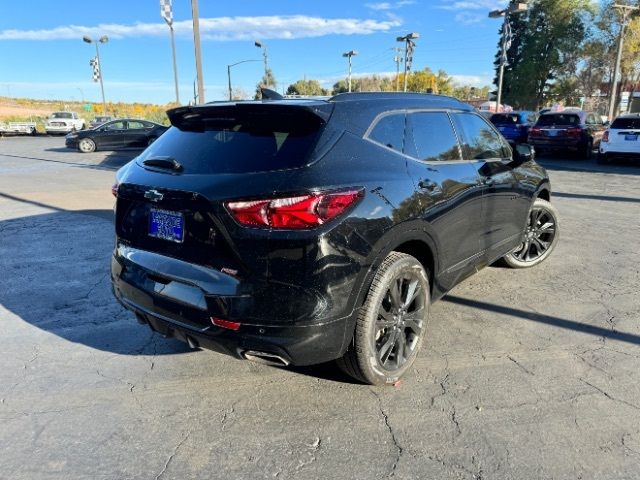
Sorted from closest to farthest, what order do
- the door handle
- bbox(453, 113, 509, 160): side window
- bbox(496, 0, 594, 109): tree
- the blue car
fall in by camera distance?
the door handle < bbox(453, 113, 509, 160): side window < the blue car < bbox(496, 0, 594, 109): tree

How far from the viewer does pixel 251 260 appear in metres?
2.50

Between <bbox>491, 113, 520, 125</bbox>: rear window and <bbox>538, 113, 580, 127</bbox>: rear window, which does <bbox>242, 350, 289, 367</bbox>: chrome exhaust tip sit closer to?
<bbox>538, 113, 580, 127</bbox>: rear window

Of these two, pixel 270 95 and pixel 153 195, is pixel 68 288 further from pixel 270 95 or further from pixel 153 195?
pixel 270 95

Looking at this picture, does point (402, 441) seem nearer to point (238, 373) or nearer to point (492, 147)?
point (238, 373)

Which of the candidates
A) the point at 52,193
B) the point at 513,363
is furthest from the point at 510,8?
the point at 513,363

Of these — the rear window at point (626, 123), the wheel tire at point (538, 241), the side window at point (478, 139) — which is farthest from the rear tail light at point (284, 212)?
the rear window at point (626, 123)

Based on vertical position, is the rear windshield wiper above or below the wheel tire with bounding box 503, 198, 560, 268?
above

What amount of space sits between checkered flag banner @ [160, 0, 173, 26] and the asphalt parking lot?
14.3 m

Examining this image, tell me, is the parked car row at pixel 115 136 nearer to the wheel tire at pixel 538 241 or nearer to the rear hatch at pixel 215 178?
the wheel tire at pixel 538 241

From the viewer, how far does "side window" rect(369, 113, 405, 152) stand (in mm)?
3057

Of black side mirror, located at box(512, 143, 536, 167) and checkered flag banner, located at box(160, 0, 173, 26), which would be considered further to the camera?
checkered flag banner, located at box(160, 0, 173, 26)

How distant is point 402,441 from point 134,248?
1.92 m

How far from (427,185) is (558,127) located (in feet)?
54.2

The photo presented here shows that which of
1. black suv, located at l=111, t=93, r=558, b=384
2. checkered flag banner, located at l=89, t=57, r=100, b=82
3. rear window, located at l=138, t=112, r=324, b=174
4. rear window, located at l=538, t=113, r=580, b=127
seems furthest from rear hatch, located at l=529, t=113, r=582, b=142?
checkered flag banner, located at l=89, t=57, r=100, b=82
